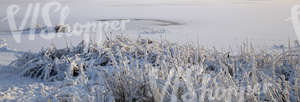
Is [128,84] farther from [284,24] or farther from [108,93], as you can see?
[284,24]

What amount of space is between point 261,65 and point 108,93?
179 centimetres

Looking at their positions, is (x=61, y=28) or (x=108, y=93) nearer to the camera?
(x=108, y=93)

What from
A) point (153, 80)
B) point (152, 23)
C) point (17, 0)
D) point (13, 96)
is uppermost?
point (17, 0)

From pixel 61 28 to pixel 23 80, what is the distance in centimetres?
433

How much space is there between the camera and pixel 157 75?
1.99 m

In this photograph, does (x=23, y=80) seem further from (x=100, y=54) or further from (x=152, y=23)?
(x=152, y=23)

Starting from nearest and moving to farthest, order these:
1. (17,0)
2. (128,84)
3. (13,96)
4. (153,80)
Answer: (153,80) < (128,84) < (13,96) < (17,0)

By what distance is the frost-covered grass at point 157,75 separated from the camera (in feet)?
5.97

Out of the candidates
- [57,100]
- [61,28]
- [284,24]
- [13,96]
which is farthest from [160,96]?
[284,24]

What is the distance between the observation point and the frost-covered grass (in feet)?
5.97

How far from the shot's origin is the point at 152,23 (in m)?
8.77

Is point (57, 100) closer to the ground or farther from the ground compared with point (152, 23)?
closer to the ground

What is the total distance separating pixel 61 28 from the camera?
7.31 m

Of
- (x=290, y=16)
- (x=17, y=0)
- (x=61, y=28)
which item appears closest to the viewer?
(x=61, y=28)
